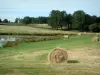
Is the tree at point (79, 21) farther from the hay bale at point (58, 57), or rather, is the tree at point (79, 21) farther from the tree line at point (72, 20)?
the hay bale at point (58, 57)

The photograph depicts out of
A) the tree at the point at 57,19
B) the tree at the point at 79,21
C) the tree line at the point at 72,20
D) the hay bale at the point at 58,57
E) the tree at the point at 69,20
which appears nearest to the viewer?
the hay bale at the point at 58,57

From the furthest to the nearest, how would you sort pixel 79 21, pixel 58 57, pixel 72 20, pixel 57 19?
1. pixel 57 19
2. pixel 72 20
3. pixel 79 21
4. pixel 58 57

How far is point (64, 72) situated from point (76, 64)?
3.01m

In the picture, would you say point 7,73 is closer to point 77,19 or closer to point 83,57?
point 83,57

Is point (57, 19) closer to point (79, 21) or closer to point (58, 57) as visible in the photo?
point (79, 21)

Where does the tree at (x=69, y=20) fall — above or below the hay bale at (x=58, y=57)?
above

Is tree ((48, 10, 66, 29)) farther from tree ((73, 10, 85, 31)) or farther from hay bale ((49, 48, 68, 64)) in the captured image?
hay bale ((49, 48, 68, 64))

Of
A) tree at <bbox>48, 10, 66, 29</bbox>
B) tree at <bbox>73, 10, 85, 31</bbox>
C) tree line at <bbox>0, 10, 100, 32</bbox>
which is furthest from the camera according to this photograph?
tree at <bbox>48, 10, 66, 29</bbox>

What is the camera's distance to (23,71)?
55.3 feet

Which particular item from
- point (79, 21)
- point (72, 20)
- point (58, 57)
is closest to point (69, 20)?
point (72, 20)

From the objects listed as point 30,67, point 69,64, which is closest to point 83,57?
point 69,64

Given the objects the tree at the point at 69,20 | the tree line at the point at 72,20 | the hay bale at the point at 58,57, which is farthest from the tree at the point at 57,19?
the hay bale at the point at 58,57

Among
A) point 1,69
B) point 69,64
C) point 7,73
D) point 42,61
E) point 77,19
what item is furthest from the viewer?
point 77,19

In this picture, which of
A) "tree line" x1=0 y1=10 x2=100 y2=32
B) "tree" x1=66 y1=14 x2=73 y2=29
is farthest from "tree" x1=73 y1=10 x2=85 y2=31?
"tree" x1=66 y1=14 x2=73 y2=29
